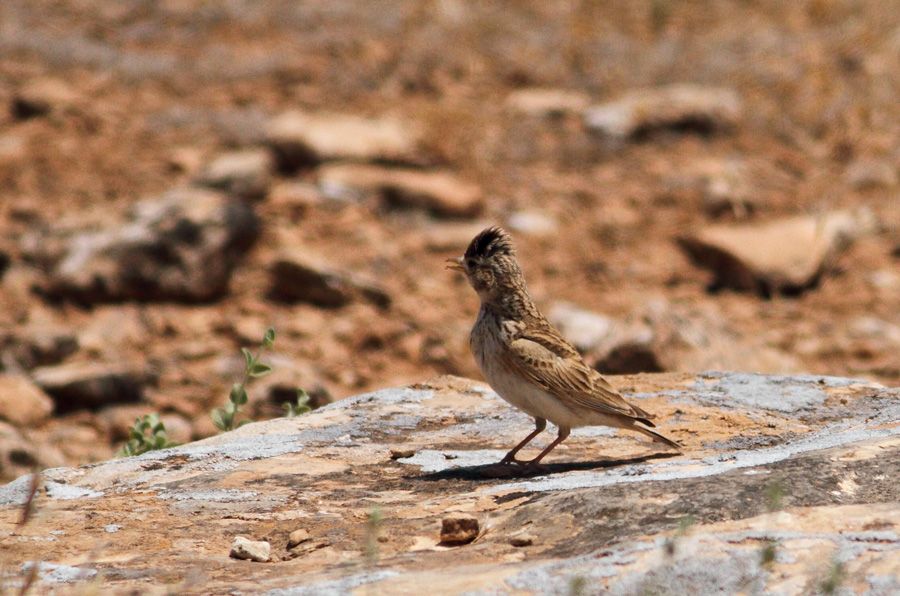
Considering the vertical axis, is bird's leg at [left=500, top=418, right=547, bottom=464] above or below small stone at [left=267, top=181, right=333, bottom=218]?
below

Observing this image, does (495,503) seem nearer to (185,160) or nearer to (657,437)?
(657,437)

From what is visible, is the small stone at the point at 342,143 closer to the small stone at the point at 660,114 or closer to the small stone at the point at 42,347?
the small stone at the point at 660,114

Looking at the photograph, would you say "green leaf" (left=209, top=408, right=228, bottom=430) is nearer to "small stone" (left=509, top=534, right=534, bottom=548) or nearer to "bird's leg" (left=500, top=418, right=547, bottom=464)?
"bird's leg" (left=500, top=418, right=547, bottom=464)

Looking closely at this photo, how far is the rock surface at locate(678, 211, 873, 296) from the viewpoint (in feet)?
34.6

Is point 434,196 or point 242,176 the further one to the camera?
point 242,176

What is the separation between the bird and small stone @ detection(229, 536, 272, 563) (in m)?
1.20

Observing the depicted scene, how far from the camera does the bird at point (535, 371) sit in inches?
194

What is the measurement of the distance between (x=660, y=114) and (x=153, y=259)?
5.17m

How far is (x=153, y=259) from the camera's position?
388 inches

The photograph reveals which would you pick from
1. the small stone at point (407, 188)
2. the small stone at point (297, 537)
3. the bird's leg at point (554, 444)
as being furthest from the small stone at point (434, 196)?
the small stone at point (297, 537)

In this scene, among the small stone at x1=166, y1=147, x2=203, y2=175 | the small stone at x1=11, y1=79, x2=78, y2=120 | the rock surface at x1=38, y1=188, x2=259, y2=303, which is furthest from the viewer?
the small stone at x1=11, y1=79, x2=78, y2=120

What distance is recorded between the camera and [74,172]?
11.2 m

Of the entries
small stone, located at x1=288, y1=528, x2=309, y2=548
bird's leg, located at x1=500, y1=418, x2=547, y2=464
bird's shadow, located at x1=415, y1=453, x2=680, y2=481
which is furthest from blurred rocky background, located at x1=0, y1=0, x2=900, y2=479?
small stone, located at x1=288, y1=528, x2=309, y2=548

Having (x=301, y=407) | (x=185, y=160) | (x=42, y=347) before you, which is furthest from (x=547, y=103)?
(x=301, y=407)
